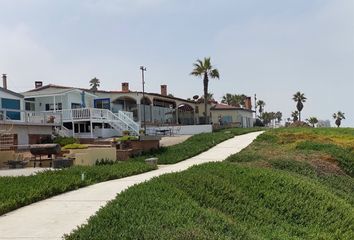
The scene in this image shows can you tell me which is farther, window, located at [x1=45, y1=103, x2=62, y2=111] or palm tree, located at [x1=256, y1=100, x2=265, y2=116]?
palm tree, located at [x1=256, y1=100, x2=265, y2=116]

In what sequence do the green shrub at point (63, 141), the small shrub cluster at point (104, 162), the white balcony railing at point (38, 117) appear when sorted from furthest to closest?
the white balcony railing at point (38, 117)
the green shrub at point (63, 141)
the small shrub cluster at point (104, 162)

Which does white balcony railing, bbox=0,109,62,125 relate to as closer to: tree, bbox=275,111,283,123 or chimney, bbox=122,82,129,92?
chimney, bbox=122,82,129,92

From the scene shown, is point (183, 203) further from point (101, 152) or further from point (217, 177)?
point (101, 152)

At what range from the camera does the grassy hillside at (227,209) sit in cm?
749

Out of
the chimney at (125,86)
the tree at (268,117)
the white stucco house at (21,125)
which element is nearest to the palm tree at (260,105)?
the tree at (268,117)

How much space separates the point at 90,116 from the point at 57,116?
8.60ft

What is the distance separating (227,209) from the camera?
10523 mm

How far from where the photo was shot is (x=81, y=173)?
1505cm

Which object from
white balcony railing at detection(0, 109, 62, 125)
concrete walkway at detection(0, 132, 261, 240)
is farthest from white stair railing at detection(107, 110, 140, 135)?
concrete walkway at detection(0, 132, 261, 240)

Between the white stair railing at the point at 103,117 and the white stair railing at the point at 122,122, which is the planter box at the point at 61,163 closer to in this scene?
the white stair railing at the point at 103,117

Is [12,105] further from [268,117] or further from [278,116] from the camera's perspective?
[278,116]

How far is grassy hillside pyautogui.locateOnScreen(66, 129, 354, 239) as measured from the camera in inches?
295

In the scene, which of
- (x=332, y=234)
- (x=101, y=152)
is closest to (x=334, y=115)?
(x=101, y=152)

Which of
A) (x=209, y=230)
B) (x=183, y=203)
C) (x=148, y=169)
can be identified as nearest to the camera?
(x=209, y=230)
